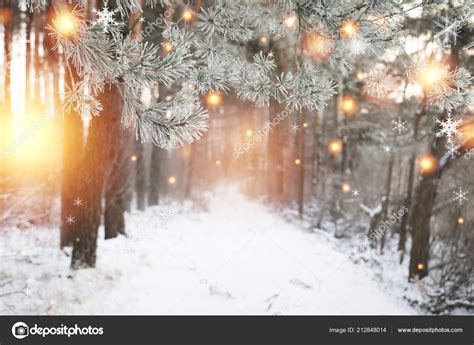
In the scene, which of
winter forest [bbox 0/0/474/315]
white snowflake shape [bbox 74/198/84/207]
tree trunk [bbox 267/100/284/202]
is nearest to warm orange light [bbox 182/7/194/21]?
winter forest [bbox 0/0/474/315]

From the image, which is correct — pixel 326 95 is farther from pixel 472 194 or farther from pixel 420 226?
pixel 420 226

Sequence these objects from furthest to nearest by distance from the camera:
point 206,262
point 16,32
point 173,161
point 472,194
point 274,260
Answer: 1. point 173,161
2. point 16,32
3. point 274,260
4. point 206,262
5. point 472,194

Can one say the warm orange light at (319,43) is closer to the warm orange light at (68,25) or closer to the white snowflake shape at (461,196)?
the warm orange light at (68,25)

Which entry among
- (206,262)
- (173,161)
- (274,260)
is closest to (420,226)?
(274,260)

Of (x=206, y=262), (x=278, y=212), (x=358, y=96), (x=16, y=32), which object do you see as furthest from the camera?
(x=278, y=212)

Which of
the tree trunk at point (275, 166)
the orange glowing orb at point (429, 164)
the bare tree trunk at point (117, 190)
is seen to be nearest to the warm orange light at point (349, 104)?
the tree trunk at point (275, 166)

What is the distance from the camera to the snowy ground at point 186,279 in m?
3.93

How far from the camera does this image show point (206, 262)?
557cm

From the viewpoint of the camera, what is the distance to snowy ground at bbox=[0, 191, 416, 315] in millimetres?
3930

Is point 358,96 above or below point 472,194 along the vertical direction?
above

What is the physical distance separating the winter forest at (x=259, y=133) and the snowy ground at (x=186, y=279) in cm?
3

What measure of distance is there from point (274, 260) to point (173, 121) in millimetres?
4398

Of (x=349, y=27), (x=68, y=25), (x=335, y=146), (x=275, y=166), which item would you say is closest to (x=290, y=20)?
(x=349, y=27)

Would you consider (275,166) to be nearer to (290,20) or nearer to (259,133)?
(259,133)
